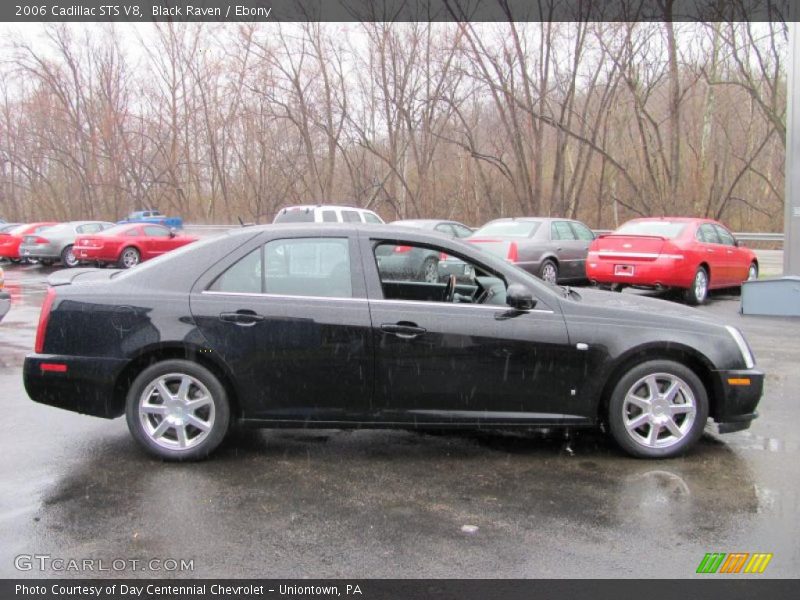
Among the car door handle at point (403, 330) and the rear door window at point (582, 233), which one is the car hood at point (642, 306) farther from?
the rear door window at point (582, 233)

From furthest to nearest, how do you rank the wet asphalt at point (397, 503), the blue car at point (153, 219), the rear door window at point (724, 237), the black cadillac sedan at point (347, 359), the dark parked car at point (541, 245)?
the blue car at point (153, 219)
the dark parked car at point (541, 245)
the rear door window at point (724, 237)
the black cadillac sedan at point (347, 359)
the wet asphalt at point (397, 503)

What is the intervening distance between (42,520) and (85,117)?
159 ft

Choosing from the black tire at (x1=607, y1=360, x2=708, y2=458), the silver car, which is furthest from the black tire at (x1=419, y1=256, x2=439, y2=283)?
the silver car

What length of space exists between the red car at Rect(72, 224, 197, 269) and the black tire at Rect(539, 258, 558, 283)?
10.6m

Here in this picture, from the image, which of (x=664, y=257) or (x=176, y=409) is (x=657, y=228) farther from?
(x=176, y=409)

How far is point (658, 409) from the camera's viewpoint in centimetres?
459

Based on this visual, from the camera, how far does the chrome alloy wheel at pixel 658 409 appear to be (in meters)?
4.57

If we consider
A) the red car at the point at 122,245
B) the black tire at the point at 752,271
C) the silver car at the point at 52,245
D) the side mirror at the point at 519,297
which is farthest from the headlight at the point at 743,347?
the silver car at the point at 52,245

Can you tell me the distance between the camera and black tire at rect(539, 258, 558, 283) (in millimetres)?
13953

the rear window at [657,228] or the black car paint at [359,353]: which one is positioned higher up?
the rear window at [657,228]

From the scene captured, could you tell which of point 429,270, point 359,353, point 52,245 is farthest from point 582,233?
point 52,245

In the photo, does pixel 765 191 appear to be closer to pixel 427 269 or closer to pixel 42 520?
pixel 427 269

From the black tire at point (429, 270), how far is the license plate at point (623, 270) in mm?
6469
